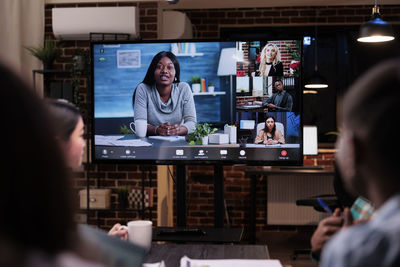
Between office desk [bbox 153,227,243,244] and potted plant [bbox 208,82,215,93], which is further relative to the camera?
potted plant [bbox 208,82,215,93]

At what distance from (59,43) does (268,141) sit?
2.43 m

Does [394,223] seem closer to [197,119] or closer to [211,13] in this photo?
[197,119]

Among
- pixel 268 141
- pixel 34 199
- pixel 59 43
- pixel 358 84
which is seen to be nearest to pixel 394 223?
pixel 358 84

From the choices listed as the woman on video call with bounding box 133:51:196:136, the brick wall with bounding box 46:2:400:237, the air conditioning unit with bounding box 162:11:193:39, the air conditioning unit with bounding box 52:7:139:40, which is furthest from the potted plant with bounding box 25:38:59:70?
the brick wall with bounding box 46:2:400:237

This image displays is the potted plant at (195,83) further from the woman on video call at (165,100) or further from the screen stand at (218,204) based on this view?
the screen stand at (218,204)

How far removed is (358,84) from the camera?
1.97 feet

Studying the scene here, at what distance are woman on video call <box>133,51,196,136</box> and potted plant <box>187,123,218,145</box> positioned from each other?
0.03 m

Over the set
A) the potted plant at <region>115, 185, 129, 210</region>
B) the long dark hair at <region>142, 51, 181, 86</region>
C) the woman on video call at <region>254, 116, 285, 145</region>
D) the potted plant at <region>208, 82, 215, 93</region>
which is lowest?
the potted plant at <region>115, 185, 129, 210</region>

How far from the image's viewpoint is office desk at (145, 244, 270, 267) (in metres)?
1.45

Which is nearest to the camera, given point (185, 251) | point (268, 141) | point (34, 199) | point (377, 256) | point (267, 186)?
point (34, 199)

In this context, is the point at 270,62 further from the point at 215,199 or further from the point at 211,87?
the point at 215,199

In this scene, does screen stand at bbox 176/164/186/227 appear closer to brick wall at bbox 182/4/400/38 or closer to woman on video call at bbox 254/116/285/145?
woman on video call at bbox 254/116/285/145

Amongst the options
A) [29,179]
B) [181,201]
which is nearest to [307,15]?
[181,201]

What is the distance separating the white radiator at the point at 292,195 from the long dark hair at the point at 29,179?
18.2ft
